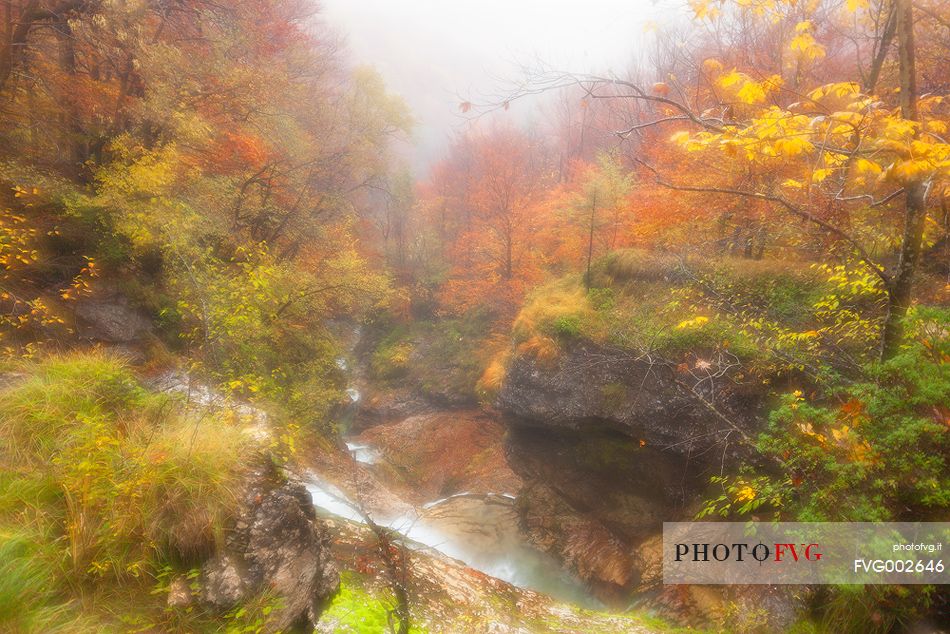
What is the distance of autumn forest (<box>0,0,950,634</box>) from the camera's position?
310 cm

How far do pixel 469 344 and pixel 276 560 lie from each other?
15829 millimetres

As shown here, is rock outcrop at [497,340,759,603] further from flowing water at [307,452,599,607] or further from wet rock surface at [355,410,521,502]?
wet rock surface at [355,410,521,502]

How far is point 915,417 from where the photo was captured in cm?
299

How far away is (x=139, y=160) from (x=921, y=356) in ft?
42.3

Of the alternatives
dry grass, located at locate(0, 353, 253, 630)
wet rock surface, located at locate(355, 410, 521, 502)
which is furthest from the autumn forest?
wet rock surface, located at locate(355, 410, 521, 502)

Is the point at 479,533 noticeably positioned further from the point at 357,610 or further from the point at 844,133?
the point at 844,133

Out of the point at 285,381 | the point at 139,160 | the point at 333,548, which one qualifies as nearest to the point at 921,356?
the point at 333,548

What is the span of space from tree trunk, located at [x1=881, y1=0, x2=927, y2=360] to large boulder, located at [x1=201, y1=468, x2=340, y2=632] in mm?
5625

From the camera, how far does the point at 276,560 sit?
3.52m

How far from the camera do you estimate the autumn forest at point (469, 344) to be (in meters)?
3.10

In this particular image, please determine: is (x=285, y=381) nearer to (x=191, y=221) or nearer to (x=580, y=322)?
(x=191, y=221)

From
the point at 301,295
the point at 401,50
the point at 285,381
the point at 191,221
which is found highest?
the point at 401,50

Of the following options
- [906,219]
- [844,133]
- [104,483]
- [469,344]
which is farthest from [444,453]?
[844,133]

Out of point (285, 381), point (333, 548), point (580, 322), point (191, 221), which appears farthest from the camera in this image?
point (285, 381)
